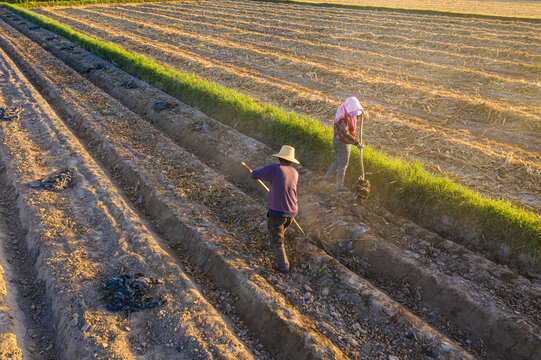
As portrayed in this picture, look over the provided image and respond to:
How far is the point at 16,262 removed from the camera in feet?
19.2

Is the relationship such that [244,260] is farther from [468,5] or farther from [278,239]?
[468,5]

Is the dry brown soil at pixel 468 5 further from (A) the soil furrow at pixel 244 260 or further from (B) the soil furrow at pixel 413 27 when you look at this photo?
(A) the soil furrow at pixel 244 260

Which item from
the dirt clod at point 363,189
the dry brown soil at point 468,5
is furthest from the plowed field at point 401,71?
the dry brown soil at point 468,5

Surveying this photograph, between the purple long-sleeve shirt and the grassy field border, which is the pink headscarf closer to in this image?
the grassy field border

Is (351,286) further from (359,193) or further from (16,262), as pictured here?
(16,262)

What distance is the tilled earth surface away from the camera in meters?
4.61

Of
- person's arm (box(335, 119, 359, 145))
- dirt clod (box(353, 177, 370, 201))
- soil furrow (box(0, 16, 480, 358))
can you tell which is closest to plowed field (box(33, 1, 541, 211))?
dirt clod (box(353, 177, 370, 201))

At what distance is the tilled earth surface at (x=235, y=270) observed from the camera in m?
4.61

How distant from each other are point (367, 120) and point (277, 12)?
89.1 ft

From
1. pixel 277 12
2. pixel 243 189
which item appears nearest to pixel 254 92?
pixel 243 189

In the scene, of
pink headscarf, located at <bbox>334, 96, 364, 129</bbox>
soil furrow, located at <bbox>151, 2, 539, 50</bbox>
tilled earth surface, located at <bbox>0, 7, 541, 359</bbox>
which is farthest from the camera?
soil furrow, located at <bbox>151, 2, 539, 50</bbox>

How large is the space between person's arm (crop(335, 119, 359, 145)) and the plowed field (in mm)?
2741

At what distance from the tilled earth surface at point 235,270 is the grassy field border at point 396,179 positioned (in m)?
0.46

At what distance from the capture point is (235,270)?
558cm
